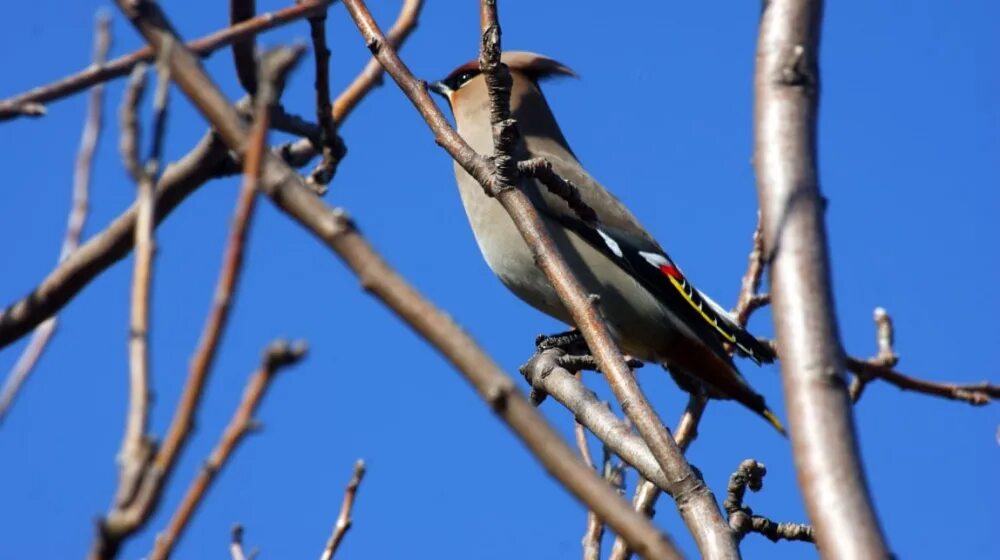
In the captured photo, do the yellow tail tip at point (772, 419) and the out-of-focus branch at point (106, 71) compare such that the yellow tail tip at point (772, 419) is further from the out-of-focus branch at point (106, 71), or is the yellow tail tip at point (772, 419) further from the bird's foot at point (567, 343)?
the out-of-focus branch at point (106, 71)

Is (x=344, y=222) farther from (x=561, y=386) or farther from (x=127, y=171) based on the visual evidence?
(x=561, y=386)

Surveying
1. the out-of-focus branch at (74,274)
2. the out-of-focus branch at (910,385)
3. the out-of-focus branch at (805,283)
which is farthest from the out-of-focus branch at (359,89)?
the out-of-focus branch at (805,283)

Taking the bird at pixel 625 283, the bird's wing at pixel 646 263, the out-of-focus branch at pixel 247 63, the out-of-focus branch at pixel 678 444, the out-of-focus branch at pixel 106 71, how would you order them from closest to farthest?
the out-of-focus branch at pixel 106 71 → the out-of-focus branch at pixel 678 444 → the out-of-focus branch at pixel 247 63 → the bird at pixel 625 283 → the bird's wing at pixel 646 263

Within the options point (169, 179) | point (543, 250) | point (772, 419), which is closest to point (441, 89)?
point (772, 419)

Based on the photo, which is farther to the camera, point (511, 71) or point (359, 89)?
point (511, 71)

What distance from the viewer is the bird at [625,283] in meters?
4.05

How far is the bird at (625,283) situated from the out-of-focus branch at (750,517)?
5.57ft

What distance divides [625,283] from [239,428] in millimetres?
3580

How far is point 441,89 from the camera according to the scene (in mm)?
5473

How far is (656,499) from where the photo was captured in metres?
2.94

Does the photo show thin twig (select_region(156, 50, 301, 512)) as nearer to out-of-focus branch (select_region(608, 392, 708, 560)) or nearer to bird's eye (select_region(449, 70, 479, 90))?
out-of-focus branch (select_region(608, 392, 708, 560))

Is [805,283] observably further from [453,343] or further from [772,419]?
[772,419]

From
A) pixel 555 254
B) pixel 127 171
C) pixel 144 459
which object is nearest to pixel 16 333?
pixel 555 254

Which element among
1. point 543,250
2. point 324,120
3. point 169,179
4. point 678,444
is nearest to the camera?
point 543,250
